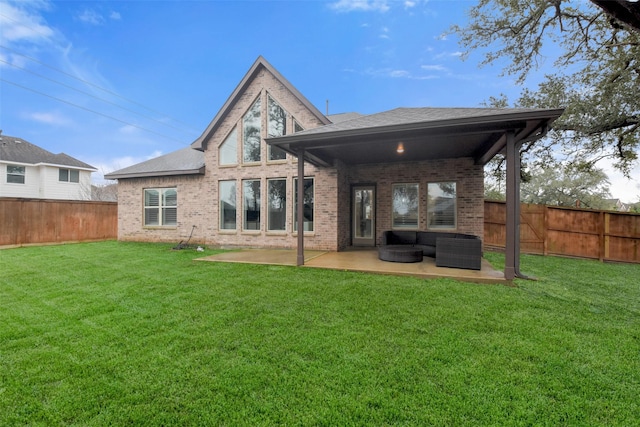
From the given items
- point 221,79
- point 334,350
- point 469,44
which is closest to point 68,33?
point 221,79

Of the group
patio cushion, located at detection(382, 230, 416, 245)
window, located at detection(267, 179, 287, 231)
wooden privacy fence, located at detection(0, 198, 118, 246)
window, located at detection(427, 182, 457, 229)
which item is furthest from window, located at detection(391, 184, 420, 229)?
wooden privacy fence, located at detection(0, 198, 118, 246)

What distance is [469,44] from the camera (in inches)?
416

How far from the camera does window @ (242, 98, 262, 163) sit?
10.4 meters

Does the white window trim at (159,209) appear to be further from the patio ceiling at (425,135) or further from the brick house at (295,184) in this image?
the patio ceiling at (425,135)

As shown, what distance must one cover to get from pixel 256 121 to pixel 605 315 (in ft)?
34.2

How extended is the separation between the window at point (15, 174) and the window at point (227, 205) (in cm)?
1862

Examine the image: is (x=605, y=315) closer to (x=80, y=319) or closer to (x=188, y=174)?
(x=80, y=319)

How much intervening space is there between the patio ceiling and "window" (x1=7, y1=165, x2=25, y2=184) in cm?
2277

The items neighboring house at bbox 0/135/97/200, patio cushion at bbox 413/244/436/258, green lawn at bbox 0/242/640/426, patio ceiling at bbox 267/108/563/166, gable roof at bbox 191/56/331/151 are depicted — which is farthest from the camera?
neighboring house at bbox 0/135/97/200

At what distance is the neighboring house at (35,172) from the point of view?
1855 centimetres

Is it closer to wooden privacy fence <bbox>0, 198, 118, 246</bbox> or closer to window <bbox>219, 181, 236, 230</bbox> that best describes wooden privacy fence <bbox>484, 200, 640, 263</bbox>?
window <bbox>219, 181, 236, 230</bbox>

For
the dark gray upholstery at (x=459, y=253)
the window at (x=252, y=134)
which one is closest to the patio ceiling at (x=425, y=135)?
the dark gray upholstery at (x=459, y=253)

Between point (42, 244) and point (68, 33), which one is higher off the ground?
point (68, 33)

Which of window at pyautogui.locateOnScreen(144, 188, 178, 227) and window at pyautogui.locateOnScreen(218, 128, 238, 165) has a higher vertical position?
window at pyautogui.locateOnScreen(218, 128, 238, 165)
